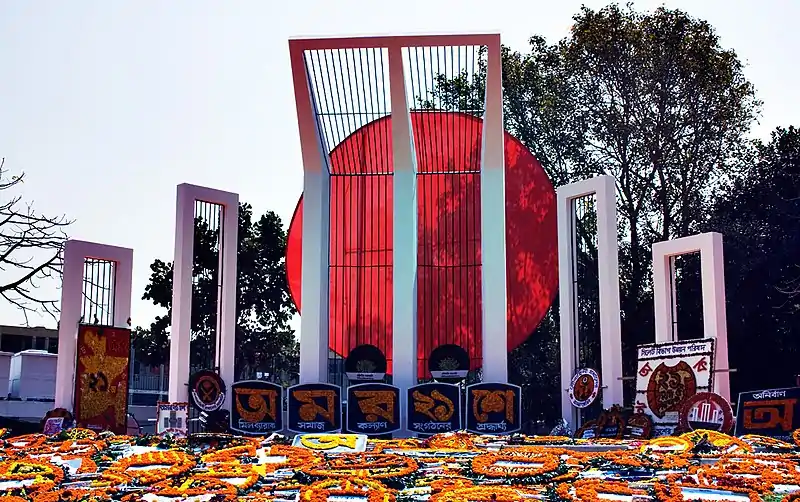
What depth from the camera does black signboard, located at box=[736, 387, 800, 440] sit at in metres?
13.1

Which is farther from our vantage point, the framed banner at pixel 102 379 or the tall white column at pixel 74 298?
the tall white column at pixel 74 298

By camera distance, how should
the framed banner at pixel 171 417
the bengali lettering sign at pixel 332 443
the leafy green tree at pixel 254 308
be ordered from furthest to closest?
the leafy green tree at pixel 254 308 → the framed banner at pixel 171 417 → the bengali lettering sign at pixel 332 443

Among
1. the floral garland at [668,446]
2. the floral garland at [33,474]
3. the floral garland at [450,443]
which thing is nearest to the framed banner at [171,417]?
the floral garland at [450,443]

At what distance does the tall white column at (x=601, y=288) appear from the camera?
54.7ft

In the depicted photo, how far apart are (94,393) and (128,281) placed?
2.37 m

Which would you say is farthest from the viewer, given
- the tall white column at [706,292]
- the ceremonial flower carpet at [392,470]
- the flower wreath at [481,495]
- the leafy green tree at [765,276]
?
the leafy green tree at [765,276]

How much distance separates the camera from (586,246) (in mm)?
25219

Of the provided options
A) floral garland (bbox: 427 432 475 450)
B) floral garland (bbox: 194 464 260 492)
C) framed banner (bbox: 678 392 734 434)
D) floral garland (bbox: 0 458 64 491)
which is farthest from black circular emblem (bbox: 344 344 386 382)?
floral garland (bbox: 194 464 260 492)

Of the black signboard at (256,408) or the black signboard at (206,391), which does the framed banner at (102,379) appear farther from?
the black signboard at (256,408)

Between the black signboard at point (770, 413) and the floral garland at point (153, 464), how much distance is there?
7.37 m

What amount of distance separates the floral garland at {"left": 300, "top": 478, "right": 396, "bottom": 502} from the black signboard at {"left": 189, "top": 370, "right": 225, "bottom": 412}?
958cm

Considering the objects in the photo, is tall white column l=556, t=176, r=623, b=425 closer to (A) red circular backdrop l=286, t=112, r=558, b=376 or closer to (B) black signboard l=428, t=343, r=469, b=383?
(B) black signboard l=428, t=343, r=469, b=383

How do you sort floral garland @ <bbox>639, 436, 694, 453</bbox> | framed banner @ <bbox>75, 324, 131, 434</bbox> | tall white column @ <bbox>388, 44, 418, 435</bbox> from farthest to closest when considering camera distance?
tall white column @ <bbox>388, 44, 418, 435</bbox> < framed banner @ <bbox>75, 324, 131, 434</bbox> < floral garland @ <bbox>639, 436, 694, 453</bbox>

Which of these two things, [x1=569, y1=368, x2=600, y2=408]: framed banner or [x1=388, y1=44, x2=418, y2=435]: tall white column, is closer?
[x1=569, y1=368, x2=600, y2=408]: framed banner
